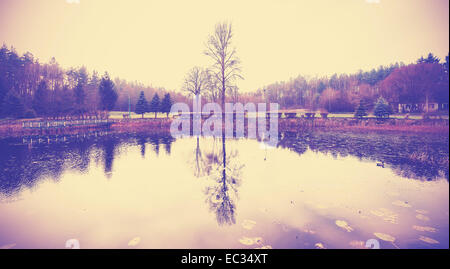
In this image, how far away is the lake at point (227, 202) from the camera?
4.53 m

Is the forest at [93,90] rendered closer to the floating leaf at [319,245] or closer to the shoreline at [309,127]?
the shoreline at [309,127]

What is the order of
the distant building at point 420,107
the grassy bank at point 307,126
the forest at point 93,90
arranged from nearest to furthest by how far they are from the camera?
the grassy bank at point 307,126
the forest at point 93,90
the distant building at point 420,107

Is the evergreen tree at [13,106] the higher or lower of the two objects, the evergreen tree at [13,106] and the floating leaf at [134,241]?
the higher


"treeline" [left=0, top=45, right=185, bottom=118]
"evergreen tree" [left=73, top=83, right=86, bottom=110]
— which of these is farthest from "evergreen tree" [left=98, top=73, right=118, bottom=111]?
"evergreen tree" [left=73, top=83, right=86, bottom=110]

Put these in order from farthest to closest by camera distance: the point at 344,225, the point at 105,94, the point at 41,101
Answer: the point at 105,94 → the point at 41,101 → the point at 344,225

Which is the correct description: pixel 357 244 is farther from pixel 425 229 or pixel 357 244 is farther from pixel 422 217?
pixel 422 217

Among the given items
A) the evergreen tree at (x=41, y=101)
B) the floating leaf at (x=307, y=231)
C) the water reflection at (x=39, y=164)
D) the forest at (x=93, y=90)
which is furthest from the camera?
the evergreen tree at (x=41, y=101)

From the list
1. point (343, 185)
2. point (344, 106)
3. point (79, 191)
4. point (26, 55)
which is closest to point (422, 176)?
point (343, 185)

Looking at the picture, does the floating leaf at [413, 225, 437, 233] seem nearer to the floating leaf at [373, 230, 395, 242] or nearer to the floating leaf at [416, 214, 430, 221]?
the floating leaf at [416, 214, 430, 221]

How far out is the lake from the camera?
4531 millimetres

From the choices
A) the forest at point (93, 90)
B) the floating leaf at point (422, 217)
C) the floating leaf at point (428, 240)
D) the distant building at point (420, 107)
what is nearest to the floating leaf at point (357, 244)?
the floating leaf at point (428, 240)

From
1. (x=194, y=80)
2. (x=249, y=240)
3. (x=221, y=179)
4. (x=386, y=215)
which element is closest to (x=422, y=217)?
(x=386, y=215)

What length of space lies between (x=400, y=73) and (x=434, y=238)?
189 ft

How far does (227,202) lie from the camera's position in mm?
6410
